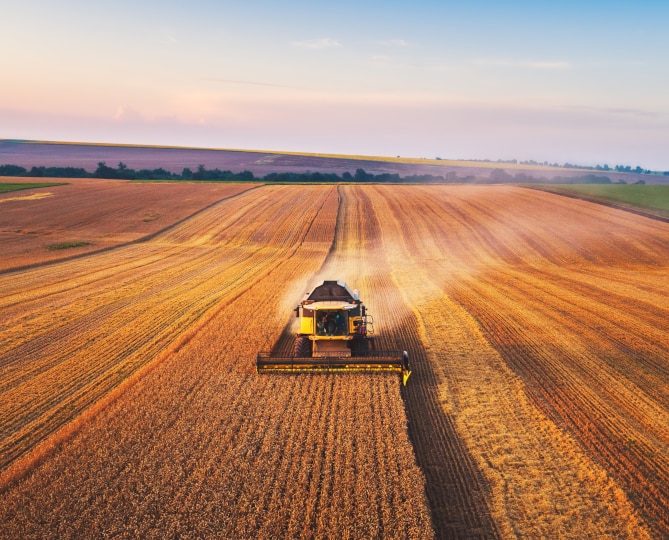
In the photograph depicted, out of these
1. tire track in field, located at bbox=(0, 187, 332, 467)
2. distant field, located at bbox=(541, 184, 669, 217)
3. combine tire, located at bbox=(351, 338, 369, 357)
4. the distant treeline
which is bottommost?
tire track in field, located at bbox=(0, 187, 332, 467)

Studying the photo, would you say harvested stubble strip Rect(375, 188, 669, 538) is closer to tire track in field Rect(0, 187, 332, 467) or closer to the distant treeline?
tire track in field Rect(0, 187, 332, 467)

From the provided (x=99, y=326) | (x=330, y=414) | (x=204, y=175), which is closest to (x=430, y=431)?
(x=330, y=414)

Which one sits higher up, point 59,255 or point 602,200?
point 602,200

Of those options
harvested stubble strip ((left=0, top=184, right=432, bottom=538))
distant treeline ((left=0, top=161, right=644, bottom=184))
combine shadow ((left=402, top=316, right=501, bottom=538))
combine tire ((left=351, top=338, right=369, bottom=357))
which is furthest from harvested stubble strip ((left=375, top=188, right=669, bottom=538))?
distant treeline ((left=0, top=161, right=644, bottom=184))

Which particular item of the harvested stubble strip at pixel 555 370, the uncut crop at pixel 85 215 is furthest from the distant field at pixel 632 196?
the uncut crop at pixel 85 215

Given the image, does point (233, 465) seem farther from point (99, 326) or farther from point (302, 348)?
point (99, 326)

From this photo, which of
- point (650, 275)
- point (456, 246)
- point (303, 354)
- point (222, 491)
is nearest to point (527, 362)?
point (303, 354)

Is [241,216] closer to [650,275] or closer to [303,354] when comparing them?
[650,275]

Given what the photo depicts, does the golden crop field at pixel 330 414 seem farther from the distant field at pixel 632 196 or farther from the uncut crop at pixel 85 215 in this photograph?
the distant field at pixel 632 196
